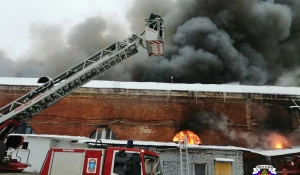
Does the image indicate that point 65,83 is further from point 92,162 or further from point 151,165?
point 151,165

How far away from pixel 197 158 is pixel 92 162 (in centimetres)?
701

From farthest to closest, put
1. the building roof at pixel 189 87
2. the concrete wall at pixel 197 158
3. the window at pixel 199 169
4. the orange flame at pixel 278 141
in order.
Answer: the building roof at pixel 189 87 < the orange flame at pixel 278 141 < the window at pixel 199 169 < the concrete wall at pixel 197 158

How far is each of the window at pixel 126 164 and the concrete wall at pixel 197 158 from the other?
641cm

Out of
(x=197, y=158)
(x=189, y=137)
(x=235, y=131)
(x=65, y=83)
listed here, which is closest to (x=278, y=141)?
(x=235, y=131)

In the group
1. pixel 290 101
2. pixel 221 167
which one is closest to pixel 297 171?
pixel 221 167

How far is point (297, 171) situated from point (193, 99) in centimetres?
826

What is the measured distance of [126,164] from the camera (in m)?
5.32

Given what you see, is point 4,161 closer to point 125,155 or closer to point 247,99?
point 125,155

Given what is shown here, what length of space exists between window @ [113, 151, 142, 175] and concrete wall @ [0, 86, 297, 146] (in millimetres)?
10227

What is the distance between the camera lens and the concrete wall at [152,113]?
50.9 ft

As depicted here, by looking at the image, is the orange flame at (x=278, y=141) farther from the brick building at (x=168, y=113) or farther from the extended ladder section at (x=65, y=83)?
the extended ladder section at (x=65, y=83)

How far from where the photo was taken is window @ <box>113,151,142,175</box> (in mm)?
5176

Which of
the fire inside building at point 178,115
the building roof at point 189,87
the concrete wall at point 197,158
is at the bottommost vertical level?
the concrete wall at point 197,158

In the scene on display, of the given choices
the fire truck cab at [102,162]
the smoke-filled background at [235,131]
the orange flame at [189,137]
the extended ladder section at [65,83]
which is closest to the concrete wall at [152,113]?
the smoke-filled background at [235,131]
